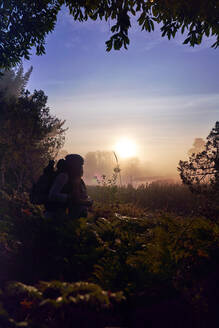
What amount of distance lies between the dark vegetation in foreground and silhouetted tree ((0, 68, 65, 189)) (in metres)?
8.26

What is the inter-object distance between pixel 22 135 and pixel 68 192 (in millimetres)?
8565

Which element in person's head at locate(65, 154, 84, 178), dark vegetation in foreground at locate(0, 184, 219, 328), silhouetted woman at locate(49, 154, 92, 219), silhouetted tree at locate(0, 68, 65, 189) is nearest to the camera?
dark vegetation in foreground at locate(0, 184, 219, 328)

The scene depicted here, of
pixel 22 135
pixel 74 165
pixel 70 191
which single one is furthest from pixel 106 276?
pixel 22 135

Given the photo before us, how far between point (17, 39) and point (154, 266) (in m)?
9.69

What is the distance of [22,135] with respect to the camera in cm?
1267

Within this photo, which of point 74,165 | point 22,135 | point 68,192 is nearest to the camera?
point 68,192

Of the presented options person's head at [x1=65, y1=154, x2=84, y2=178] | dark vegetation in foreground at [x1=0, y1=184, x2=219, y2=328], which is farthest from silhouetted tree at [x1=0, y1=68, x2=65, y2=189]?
dark vegetation in foreground at [x1=0, y1=184, x2=219, y2=328]

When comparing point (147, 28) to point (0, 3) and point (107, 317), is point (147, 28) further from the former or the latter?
point (0, 3)

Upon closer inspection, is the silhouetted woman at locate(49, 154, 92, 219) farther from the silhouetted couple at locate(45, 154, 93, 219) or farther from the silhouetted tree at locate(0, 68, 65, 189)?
the silhouetted tree at locate(0, 68, 65, 189)

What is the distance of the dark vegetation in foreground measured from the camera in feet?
7.57

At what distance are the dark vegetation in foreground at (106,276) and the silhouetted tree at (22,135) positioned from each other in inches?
325

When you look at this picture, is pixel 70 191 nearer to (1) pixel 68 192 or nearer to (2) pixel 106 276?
(1) pixel 68 192

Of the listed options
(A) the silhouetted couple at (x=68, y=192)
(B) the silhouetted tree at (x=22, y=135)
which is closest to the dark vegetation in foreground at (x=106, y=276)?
(A) the silhouetted couple at (x=68, y=192)

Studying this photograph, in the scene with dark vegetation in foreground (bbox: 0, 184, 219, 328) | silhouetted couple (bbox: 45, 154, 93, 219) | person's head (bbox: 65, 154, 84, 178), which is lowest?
dark vegetation in foreground (bbox: 0, 184, 219, 328)
